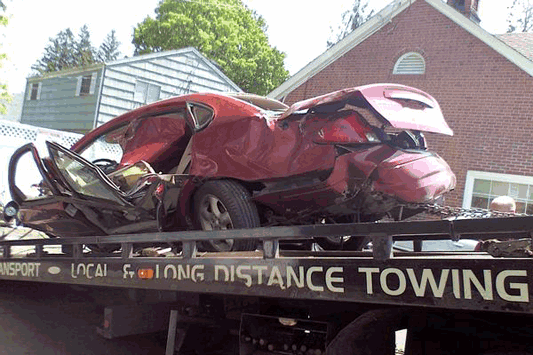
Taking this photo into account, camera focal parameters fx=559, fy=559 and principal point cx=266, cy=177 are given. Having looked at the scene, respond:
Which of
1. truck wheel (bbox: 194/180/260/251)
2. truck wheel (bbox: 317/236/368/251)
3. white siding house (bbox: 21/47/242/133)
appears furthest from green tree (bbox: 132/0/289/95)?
truck wheel (bbox: 194/180/260/251)

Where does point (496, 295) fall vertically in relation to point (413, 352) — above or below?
above

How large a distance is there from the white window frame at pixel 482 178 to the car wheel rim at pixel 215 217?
9064 millimetres

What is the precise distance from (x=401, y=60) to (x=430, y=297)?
469 inches

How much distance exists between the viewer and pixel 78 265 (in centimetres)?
397

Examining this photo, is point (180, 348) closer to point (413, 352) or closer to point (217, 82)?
point (413, 352)

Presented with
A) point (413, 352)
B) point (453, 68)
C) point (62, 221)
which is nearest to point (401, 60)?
point (453, 68)

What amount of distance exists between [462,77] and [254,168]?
9926 mm

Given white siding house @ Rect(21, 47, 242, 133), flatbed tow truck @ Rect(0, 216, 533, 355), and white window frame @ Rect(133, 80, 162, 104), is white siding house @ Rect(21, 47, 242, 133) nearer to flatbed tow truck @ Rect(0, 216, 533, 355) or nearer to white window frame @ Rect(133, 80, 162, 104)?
white window frame @ Rect(133, 80, 162, 104)

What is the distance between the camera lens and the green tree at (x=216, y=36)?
3397 cm

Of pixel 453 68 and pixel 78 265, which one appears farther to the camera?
pixel 453 68

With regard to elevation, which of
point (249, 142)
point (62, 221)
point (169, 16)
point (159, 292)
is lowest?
point (159, 292)

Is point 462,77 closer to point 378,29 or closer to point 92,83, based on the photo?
point 378,29

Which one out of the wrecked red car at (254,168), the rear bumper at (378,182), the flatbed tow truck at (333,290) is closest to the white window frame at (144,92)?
the wrecked red car at (254,168)

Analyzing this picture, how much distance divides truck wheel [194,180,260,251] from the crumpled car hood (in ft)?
1.91
